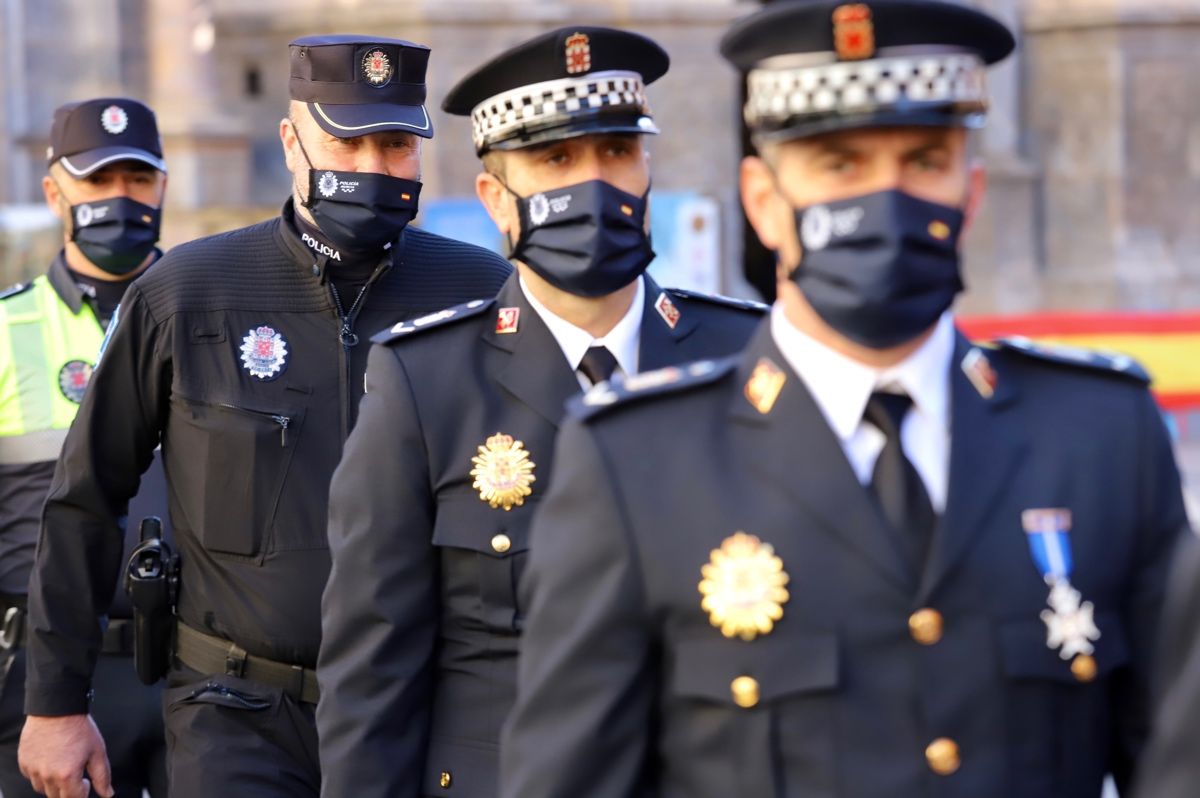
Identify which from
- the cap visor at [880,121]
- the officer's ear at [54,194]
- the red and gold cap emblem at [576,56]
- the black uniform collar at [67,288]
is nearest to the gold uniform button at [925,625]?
the cap visor at [880,121]

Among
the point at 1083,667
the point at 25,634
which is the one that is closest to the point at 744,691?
the point at 1083,667

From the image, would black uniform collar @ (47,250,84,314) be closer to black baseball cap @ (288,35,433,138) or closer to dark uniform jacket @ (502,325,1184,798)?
black baseball cap @ (288,35,433,138)

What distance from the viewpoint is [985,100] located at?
3.08 metres

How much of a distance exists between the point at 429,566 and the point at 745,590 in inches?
54.4

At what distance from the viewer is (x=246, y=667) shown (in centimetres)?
531

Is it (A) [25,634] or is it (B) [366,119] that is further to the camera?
(A) [25,634]

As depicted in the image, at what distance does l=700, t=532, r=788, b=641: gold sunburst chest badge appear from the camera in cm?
297

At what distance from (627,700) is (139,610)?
9.01 feet

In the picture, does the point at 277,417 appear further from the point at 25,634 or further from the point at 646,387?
the point at 646,387

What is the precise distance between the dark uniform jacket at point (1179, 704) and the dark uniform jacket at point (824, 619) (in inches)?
13.1

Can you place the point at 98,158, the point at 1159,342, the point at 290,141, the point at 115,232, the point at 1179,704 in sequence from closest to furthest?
the point at 1179,704 → the point at 290,141 → the point at 115,232 → the point at 98,158 → the point at 1159,342

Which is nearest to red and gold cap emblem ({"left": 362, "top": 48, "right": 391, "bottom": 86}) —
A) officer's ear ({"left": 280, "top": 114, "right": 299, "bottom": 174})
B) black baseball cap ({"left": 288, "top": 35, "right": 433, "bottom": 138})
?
black baseball cap ({"left": 288, "top": 35, "right": 433, "bottom": 138})

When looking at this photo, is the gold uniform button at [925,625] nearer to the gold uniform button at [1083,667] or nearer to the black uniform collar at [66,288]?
the gold uniform button at [1083,667]

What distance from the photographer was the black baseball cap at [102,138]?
7.30 metres
